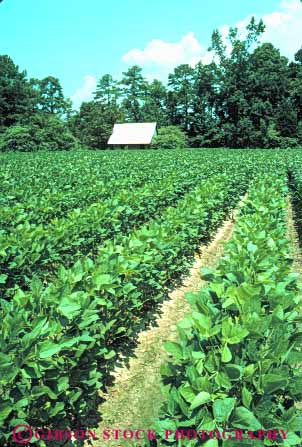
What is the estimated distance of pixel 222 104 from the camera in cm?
6606

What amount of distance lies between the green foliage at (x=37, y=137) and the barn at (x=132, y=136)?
34.1 ft

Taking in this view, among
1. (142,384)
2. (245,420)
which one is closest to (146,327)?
(142,384)

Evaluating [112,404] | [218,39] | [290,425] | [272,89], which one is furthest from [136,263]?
[218,39]

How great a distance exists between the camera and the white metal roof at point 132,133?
6131cm

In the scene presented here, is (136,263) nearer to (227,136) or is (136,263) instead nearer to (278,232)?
(278,232)

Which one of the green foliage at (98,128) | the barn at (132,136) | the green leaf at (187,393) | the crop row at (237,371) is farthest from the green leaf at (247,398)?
the green foliage at (98,128)

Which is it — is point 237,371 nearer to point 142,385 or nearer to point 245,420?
point 245,420

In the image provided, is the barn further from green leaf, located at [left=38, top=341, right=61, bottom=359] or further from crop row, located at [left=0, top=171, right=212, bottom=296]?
green leaf, located at [left=38, top=341, right=61, bottom=359]

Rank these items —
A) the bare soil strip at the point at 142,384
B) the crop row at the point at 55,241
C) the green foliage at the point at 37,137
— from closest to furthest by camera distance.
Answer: the bare soil strip at the point at 142,384, the crop row at the point at 55,241, the green foliage at the point at 37,137

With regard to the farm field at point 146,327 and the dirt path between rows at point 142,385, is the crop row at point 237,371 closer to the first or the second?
the farm field at point 146,327

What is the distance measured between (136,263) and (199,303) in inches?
61.3

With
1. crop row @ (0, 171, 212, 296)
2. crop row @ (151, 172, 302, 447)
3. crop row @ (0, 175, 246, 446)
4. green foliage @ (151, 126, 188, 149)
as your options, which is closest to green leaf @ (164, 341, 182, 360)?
crop row @ (151, 172, 302, 447)

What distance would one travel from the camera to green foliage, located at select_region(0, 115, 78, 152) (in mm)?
46750

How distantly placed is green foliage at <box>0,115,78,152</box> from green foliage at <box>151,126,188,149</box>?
13650mm
